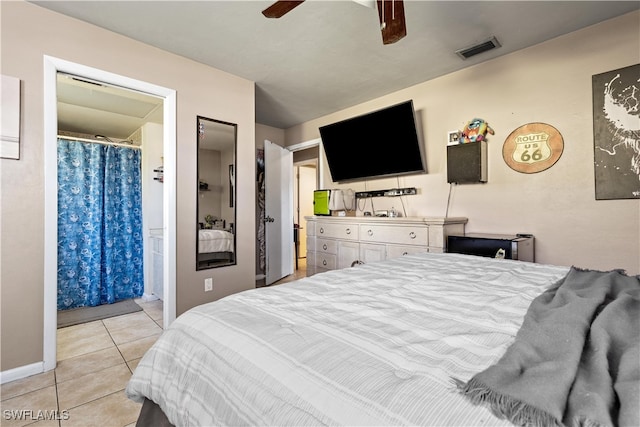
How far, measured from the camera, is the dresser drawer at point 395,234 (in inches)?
109

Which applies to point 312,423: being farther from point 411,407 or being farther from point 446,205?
point 446,205

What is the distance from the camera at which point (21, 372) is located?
6.29ft

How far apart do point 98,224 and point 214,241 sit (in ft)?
5.01

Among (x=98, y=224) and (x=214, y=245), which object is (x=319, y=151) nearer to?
(x=214, y=245)

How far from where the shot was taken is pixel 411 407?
495 millimetres

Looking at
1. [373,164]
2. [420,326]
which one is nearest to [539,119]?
[373,164]

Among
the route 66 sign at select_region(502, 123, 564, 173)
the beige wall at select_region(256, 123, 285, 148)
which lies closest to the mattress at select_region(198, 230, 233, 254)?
the beige wall at select_region(256, 123, 285, 148)

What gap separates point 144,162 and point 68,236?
46.4 inches

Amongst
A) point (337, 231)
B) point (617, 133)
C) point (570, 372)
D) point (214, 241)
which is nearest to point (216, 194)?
point (214, 241)

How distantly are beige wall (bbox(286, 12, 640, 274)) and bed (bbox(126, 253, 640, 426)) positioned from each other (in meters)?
1.53

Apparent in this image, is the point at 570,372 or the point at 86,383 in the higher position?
the point at 570,372

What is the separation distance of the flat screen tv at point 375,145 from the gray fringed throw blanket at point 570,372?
2567 millimetres

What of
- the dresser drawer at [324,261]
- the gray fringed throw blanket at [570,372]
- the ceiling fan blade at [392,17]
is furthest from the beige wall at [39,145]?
the gray fringed throw blanket at [570,372]

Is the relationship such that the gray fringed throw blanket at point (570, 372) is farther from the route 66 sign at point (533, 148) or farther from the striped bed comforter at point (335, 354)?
the route 66 sign at point (533, 148)
